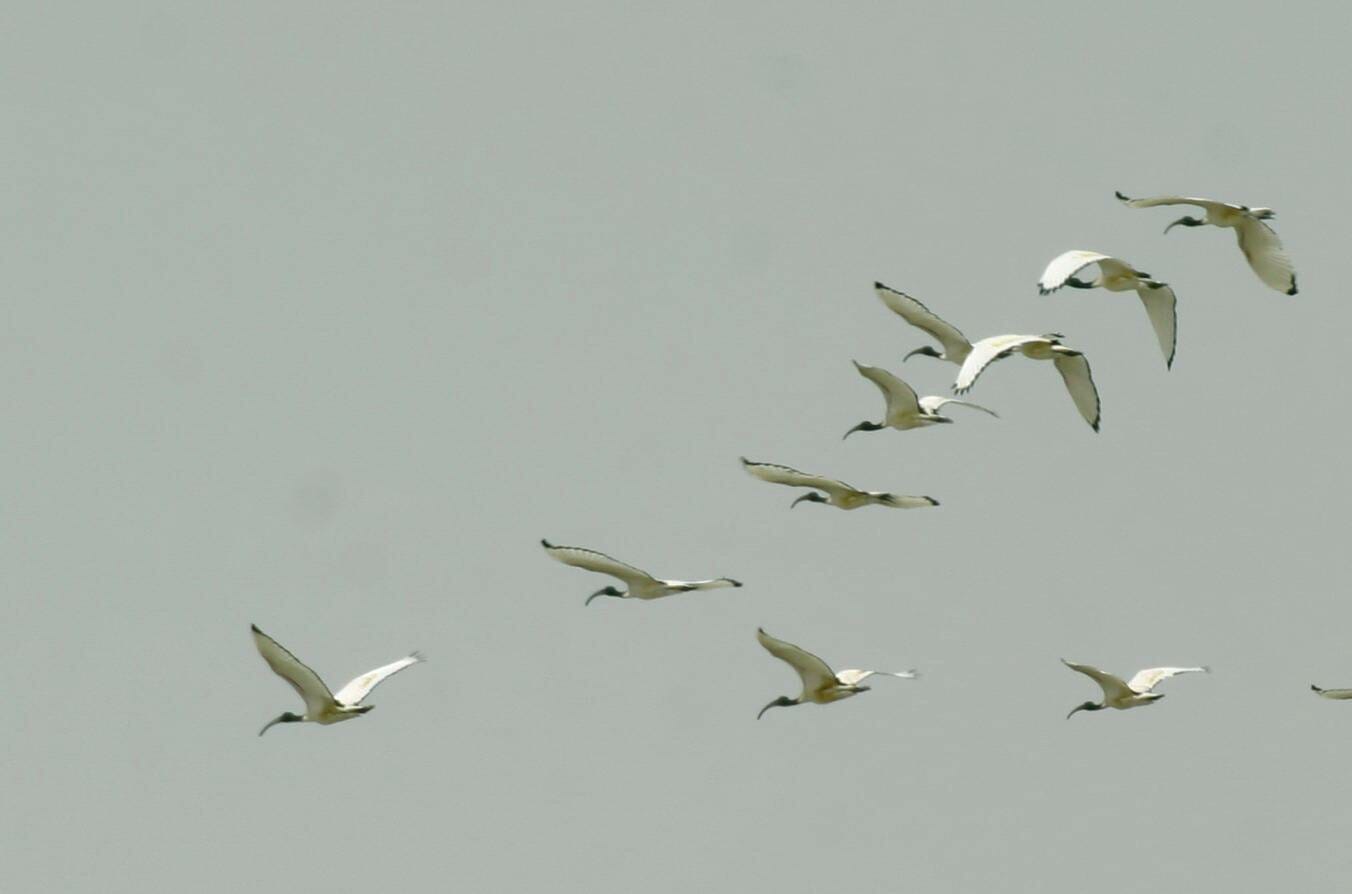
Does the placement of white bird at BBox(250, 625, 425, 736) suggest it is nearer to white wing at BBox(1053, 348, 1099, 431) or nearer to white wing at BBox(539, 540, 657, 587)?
white wing at BBox(539, 540, 657, 587)

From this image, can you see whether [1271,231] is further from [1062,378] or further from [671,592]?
[671,592]

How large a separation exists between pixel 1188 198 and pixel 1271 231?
193cm

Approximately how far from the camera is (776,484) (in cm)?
3700

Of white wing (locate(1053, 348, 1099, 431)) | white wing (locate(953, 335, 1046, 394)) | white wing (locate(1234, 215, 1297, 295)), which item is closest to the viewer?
white wing (locate(953, 335, 1046, 394))

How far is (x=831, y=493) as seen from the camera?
37.7m

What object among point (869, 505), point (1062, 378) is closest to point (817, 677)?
point (869, 505)

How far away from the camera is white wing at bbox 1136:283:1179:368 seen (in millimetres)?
38031

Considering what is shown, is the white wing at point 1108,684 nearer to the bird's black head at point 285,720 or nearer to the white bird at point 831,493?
the white bird at point 831,493

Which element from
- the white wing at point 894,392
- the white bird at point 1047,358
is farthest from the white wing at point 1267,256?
the white wing at point 894,392

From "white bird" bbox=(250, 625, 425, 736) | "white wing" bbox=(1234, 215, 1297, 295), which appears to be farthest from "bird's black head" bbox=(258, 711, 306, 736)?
"white wing" bbox=(1234, 215, 1297, 295)

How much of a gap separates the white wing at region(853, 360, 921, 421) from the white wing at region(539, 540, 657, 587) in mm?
3673

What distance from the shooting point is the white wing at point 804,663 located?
119 ft

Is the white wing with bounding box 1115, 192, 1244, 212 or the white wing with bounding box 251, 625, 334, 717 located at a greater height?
the white wing with bounding box 1115, 192, 1244, 212

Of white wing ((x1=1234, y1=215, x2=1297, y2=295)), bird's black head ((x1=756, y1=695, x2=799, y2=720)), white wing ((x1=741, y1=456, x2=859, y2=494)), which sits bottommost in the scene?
bird's black head ((x1=756, y1=695, x2=799, y2=720))
